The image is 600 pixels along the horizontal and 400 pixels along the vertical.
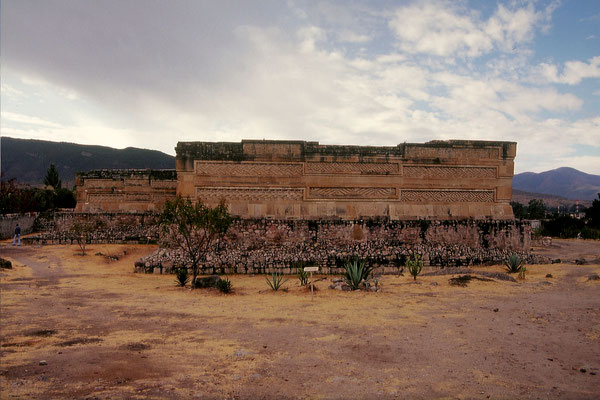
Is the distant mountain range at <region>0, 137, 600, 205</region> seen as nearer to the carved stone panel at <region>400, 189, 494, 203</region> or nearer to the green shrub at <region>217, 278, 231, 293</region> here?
the carved stone panel at <region>400, 189, 494, 203</region>

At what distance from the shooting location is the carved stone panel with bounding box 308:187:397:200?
533 inches

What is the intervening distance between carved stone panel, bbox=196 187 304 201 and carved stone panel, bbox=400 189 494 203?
3.86 meters

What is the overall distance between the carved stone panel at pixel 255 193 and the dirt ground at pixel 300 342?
3.80m

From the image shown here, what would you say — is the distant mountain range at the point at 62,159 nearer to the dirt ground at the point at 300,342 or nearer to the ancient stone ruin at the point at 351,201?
the ancient stone ruin at the point at 351,201

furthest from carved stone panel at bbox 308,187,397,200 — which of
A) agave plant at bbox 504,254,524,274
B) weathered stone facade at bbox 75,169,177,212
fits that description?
weathered stone facade at bbox 75,169,177,212

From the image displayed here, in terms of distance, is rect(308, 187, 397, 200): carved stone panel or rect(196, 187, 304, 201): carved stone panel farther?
rect(308, 187, 397, 200): carved stone panel

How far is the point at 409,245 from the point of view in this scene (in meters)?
13.3

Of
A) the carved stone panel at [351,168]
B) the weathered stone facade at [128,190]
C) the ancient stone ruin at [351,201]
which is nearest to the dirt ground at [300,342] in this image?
the ancient stone ruin at [351,201]

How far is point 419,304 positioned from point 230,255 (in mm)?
6390

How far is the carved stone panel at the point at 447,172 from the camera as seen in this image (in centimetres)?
1388

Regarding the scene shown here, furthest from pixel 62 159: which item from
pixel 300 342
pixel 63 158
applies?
pixel 300 342

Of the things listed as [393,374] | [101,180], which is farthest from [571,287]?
[101,180]

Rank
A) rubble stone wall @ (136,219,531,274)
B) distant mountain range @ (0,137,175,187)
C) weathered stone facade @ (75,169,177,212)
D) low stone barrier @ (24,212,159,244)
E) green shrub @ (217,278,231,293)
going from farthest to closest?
distant mountain range @ (0,137,175,187) → weathered stone facade @ (75,169,177,212) → low stone barrier @ (24,212,159,244) → rubble stone wall @ (136,219,531,274) → green shrub @ (217,278,231,293)

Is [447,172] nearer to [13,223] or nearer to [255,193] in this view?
[255,193]
